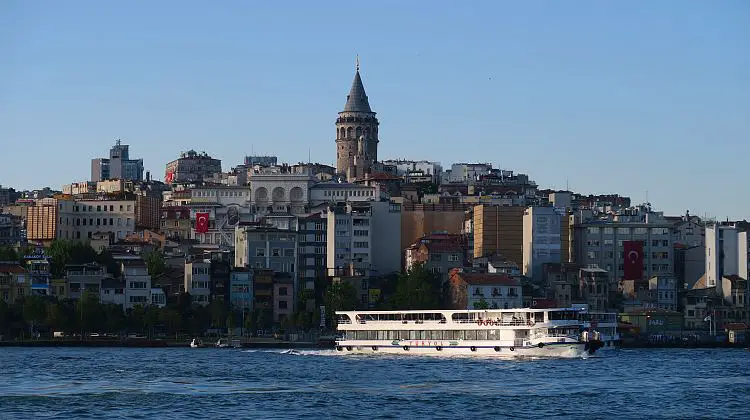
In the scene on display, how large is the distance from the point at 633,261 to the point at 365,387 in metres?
63.4

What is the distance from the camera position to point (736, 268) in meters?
122

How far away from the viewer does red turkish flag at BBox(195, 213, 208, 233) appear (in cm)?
14210

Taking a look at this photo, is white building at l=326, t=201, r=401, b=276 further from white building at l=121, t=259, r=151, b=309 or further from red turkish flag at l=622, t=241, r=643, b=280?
red turkish flag at l=622, t=241, r=643, b=280

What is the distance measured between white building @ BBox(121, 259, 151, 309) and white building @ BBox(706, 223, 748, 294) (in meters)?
39.3

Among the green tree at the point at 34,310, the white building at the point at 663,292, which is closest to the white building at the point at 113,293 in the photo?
the green tree at the point at 34,310

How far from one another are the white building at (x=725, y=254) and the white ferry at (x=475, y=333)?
114 ft

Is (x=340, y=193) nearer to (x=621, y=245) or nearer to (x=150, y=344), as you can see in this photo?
(x=621, y=245)

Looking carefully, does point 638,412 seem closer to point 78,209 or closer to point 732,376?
point 732,376

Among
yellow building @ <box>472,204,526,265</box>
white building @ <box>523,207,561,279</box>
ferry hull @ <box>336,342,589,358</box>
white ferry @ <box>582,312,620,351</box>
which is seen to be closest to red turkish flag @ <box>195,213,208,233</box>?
yellow building @ <box>472,204,526,265</box>

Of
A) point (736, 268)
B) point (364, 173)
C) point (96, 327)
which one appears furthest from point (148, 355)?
point (364, 173)

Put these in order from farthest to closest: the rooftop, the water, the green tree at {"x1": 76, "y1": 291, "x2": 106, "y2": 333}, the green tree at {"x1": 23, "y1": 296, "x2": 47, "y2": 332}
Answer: the rooftop < the green tree at {"x1": 76, "y1": 291, "x2": 106, "y2": 333} < the green tree at {"x1": 23, "y1": 296, "x2": 47, "y2": 332} < the water

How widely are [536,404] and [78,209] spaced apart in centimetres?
9776

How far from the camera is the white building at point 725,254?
396 ft

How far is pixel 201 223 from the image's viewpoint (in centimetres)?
14275
